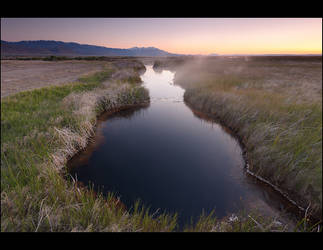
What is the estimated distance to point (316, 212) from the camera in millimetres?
4215

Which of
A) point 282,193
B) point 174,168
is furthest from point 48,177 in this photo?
point 282,193

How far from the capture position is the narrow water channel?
521 centimetres

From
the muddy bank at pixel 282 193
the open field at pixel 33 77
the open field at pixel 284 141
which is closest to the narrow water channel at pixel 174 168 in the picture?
the muddy bank at pixel 282 193

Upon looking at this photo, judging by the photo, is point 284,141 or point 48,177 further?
point 284,141

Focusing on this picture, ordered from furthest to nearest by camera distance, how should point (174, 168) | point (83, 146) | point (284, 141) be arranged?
point (83, 146)
point (174, 168)
point (284, 141)

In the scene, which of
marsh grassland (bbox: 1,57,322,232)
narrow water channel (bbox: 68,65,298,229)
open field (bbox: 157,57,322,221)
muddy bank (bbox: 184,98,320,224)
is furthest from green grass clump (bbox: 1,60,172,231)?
open field (bbox: 157,57,322,221)

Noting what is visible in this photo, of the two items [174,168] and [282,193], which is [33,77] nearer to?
[174,168]

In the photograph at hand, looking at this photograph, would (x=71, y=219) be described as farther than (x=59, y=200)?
No

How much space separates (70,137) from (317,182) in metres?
9.90

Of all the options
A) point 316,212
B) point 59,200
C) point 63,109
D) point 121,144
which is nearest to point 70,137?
point 121,144

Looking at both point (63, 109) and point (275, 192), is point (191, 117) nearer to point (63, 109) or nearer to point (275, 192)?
point (275, 192)

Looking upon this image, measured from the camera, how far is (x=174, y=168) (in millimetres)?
7066

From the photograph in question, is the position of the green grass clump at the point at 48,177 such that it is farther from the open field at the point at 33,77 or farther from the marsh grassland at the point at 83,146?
the open field at the point at 33,77

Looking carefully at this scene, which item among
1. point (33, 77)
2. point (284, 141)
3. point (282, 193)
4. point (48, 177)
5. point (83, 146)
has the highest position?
point (33, 77)
